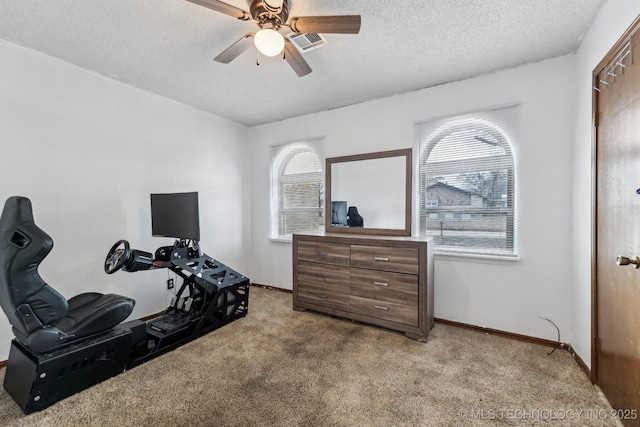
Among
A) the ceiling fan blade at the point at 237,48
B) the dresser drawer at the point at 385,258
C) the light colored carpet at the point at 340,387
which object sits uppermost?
the ceiling fan blade at the point at 237,48

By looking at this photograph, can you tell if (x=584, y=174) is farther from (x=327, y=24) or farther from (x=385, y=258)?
(x=327, y=24)

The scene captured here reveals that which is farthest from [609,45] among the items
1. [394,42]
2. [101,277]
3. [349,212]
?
[101,277]

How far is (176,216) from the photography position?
2.79 metres

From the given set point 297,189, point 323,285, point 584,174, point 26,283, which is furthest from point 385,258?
point 26,283

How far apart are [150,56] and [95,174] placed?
1.27 metres

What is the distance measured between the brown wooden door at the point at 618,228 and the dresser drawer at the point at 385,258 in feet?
4.08

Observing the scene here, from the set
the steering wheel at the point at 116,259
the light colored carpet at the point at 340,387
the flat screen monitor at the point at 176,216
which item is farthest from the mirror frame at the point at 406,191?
the steering wheel at the point at 116,259

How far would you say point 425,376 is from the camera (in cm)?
203

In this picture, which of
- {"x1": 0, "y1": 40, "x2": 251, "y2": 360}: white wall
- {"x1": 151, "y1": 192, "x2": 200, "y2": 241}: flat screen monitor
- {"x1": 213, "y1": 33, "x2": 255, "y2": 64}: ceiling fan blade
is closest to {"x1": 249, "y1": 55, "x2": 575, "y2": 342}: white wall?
{"x1": 213, "y1": 33, "x2": 255, "y2": 64}: ceiling fan blade

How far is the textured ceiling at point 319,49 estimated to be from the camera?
6.10ft

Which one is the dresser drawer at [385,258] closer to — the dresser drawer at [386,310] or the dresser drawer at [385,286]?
the dresser drawer at [385,286]

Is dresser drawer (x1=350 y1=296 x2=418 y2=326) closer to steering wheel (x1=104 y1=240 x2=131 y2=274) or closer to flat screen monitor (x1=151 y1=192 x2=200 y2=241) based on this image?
flat screen monitor (x1=151 y1=192 x2=200 y2=241)

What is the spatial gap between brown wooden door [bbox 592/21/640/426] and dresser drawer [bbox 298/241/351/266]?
6.38 ft

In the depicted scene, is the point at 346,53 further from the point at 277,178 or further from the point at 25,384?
the point at 25,384
